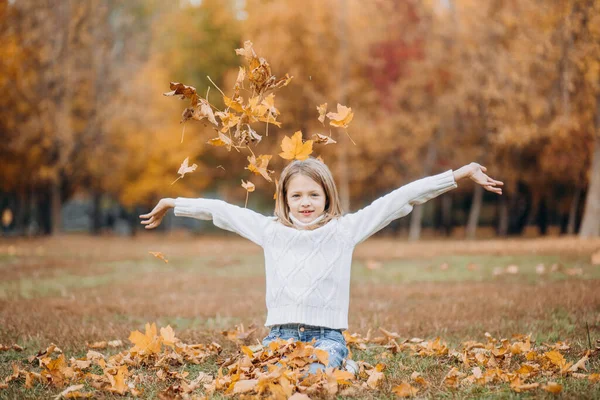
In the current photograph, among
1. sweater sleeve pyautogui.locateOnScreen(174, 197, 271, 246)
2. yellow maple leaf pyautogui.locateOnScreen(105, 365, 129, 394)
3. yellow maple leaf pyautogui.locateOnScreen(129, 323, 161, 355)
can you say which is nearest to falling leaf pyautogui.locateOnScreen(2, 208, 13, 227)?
yellow maple leaf pyautogui.locateOnScreen(129, 323, 161, 355)

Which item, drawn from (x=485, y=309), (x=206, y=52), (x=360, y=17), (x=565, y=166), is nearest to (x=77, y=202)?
(x=206, y=52)

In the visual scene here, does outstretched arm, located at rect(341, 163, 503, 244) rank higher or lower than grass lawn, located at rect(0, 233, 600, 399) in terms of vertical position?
higher

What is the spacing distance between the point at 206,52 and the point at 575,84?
15.8m

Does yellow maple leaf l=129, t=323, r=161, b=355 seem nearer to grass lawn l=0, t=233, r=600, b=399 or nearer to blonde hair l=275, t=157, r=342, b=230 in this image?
grass lawn l=0, t=233, r=600, b=399

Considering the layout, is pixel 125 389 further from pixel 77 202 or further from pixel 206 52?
pixel 77 202

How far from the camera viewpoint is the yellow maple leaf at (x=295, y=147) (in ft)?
11.9

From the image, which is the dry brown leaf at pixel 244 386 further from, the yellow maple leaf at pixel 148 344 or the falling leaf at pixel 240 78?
the falling leaf at pixel 240 78

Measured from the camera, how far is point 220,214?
12.4ft

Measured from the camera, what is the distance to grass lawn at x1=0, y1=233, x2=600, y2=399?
3.63m

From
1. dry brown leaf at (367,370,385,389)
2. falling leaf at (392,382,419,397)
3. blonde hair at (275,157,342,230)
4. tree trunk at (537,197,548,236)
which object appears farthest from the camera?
tree trunk at (537,197,548,236)

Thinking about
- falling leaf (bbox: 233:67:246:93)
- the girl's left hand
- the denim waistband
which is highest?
falling leaf (bbox: 233:67:246:93)

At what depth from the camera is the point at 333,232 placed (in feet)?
12.1

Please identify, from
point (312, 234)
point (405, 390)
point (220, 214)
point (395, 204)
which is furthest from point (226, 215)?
point (405, 390)

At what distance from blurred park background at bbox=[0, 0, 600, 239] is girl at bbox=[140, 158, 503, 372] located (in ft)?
40.7
